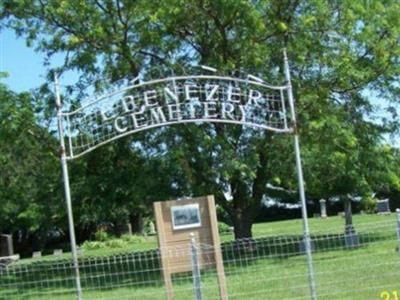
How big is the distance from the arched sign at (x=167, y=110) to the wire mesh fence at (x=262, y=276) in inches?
91.7

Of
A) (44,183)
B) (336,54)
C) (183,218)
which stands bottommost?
(183,218)

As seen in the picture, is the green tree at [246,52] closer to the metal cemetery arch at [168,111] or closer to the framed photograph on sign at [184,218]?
the metal cemetery arch at [168,111]

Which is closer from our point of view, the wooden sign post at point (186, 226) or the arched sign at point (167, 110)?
the wooden sign post at point (186, 226)

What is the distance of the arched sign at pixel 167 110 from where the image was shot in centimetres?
1266

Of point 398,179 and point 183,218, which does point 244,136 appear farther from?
point 183,218

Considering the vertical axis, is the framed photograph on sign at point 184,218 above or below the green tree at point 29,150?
below

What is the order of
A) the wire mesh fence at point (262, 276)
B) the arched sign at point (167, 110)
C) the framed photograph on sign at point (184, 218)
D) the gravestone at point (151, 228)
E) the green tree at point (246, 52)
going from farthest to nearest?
the gravestone at point (151, 228) < the green tree at point (246, 52) < the arched sign at point (167, 110) < the wire mesh fence at point (262, 276) < the framed photograph on sign at point (184, 218)

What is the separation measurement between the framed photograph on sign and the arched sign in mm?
2588

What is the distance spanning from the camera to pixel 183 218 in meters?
10.3

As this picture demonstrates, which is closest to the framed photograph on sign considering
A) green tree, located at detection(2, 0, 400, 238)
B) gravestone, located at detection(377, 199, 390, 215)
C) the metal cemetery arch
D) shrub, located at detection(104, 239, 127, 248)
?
the metal cemetery arch

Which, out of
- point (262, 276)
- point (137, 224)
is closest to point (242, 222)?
point (262, 276)

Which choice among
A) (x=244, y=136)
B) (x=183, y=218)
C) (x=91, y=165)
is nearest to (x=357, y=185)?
(x=244, y=136)

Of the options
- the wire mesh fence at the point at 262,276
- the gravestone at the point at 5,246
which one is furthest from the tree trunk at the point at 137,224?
the wire mesh fence at the point at 262,276

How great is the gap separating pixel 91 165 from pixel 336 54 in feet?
24.1
